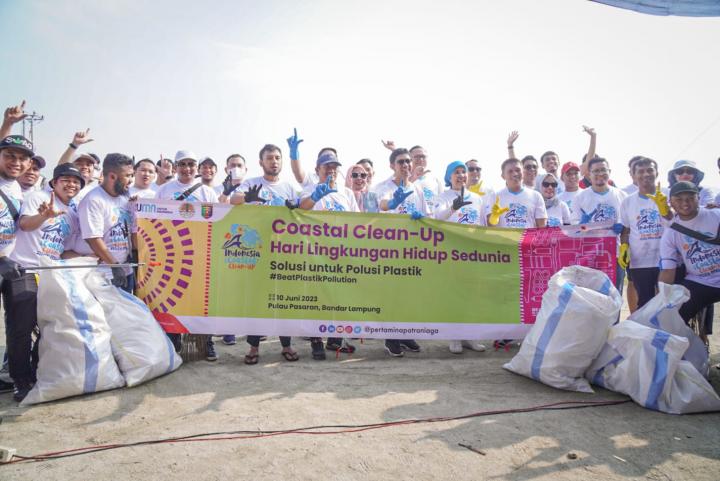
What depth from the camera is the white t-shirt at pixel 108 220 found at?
389 cm

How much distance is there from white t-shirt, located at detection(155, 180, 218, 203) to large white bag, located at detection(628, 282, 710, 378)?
433 cm

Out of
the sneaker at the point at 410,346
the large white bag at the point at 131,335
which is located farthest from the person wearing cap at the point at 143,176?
the sneaker at the point at 410,346

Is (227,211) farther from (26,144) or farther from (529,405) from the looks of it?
(529,405)

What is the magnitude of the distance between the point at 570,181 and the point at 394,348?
3699mm

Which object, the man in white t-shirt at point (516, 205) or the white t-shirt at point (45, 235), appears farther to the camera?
the man in white t-shirt at point (516, 205)

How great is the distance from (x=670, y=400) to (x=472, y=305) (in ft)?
5.92

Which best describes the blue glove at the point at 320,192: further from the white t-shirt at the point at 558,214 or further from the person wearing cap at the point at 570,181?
the person wearing cap at the point at 570,181

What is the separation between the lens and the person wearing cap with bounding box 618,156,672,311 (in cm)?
475

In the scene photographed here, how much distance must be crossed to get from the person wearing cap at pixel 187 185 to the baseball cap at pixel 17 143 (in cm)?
153

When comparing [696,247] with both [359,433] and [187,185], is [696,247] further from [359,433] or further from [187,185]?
[187,185]

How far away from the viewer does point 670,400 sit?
126 inches

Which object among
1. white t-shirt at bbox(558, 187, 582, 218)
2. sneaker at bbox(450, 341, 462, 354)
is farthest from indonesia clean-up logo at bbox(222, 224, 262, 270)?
white t-shirt at bbox(558, 187, 582, 218)

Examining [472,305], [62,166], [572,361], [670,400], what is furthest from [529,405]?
[62,166]

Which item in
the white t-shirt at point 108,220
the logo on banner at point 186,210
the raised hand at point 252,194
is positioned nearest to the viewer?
the white t-shirt at point 108,220
